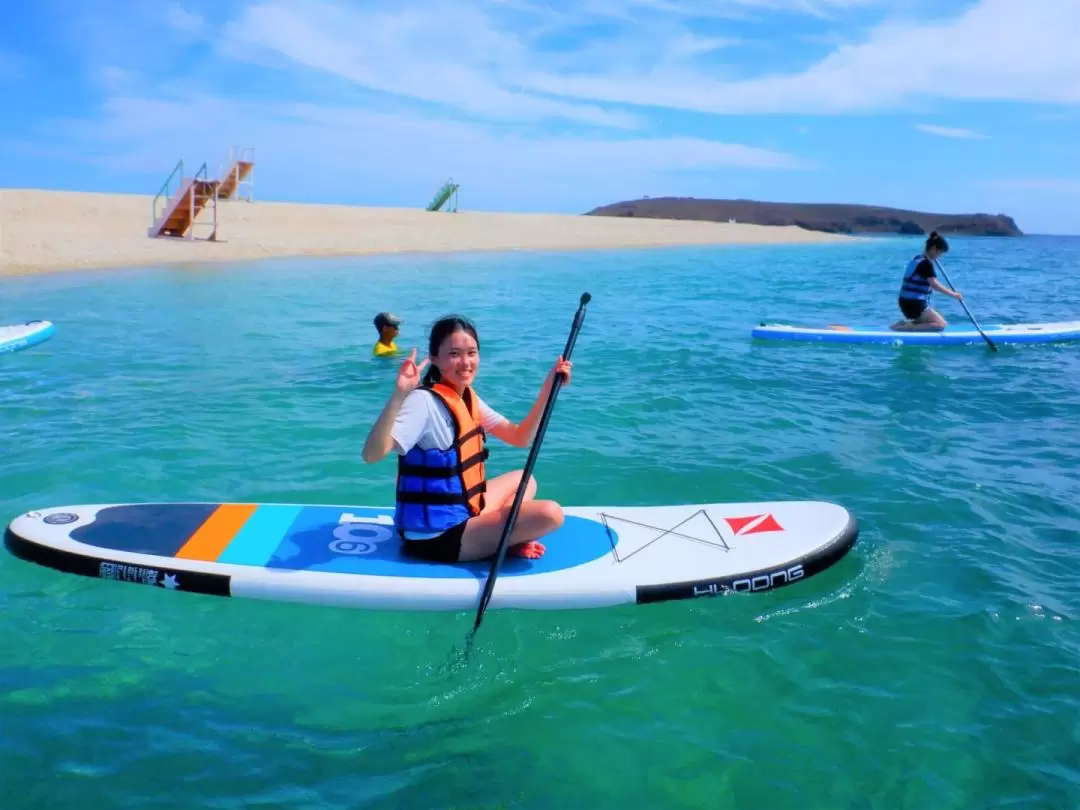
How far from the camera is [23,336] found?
10.3 metres

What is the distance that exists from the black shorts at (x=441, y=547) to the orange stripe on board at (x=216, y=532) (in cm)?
93

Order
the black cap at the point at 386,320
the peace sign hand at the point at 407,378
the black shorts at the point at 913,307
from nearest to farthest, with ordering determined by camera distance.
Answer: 1. the peace sign hand at the point at 407,378
2. the black cap at the point at 386,320
3. the black shorts at the point at 913,307

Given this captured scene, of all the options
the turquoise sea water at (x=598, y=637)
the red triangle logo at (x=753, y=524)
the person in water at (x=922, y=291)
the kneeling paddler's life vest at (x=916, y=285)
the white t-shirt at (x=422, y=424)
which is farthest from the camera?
the kneeling paddler's life vest at (x=916, y=285)

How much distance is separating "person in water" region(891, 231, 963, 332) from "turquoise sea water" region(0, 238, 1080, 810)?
2.29 meters

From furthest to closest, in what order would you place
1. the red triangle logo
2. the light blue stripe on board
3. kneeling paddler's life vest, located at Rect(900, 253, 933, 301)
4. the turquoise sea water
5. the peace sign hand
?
kneeling paddler's life vest, located at Rect(900, 253, 933, 301), the red triangle logo, the light blue stripe on board, the peace sign hand, the turquoise sea water

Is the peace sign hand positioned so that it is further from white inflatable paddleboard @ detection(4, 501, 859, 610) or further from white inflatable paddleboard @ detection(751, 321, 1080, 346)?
white inflatable paddleboard @ detection(751, 321, 1080, 346)

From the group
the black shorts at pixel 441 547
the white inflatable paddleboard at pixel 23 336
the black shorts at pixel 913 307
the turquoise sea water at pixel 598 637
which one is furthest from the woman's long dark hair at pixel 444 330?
the black shorts at pixel 913 307

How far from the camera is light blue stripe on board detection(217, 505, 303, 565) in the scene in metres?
4.26

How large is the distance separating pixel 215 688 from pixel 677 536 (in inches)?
91.1

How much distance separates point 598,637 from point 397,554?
1032 millimetres

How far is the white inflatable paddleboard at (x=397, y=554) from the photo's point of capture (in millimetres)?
4078

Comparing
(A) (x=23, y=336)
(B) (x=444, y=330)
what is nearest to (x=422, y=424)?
(B) (x=444, y=330)

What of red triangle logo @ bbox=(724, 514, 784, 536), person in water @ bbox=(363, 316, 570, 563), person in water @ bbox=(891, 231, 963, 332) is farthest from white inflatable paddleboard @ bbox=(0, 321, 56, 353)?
Result: person in water @ bbox=(891, 231, 963, 332)

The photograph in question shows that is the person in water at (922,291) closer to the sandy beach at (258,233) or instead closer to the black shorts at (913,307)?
the black shorts at (913,307)
